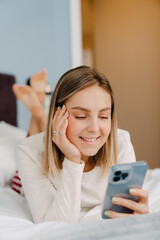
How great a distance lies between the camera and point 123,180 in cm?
69

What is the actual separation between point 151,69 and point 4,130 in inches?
73.4

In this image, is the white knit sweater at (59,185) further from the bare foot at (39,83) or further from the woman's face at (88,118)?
the bare foot at (39,83)

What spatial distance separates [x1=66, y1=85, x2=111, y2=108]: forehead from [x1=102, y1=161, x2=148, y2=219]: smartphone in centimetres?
21

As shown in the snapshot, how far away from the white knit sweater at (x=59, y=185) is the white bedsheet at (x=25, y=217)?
0.05 meters

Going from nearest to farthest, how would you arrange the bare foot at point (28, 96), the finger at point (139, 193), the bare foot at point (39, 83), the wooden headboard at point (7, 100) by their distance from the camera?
the finger at point (139, 193) < the bare foot at point (28, 96) < the bare foot at point (39, 83) < the wooden headboard at point (7, 100)

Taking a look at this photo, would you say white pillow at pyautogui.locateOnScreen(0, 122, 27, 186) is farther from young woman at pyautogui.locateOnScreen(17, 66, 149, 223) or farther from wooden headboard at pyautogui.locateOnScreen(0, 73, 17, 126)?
young woman at pyautogui.locateOnScreen(17, 66, 149, 223)

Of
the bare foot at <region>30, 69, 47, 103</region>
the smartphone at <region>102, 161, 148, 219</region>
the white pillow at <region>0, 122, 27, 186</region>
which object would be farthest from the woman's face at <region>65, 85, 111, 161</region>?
the bare foot at <region>30, 69, 47, 103</region>

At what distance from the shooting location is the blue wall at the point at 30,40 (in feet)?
6.42

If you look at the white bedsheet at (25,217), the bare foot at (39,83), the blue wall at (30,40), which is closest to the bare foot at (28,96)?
the bare foot at (39,83)

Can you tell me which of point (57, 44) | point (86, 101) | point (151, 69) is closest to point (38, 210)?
point (86, 101)

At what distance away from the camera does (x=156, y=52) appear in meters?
2.89

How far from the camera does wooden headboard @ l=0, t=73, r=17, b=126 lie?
190cm

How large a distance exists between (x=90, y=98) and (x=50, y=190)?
0.34m

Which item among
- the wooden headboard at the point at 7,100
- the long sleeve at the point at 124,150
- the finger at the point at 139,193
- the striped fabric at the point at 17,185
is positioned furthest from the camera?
the wooden headboard at the point at 7,100
